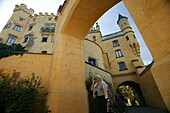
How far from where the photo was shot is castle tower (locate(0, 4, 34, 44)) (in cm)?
1447

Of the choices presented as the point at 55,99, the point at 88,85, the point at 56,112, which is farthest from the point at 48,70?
the point at 88,85

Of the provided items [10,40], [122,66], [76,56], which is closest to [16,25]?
[10,40]

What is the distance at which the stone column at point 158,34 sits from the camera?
2.57 feet

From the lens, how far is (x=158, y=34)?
91cm

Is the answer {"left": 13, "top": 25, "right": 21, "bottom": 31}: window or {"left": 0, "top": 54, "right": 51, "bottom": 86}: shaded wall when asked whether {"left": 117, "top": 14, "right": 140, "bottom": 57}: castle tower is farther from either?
{"left": 13, "top": 25, "right": 21, "bottom": 31}: window

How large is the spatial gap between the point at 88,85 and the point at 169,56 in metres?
4.96

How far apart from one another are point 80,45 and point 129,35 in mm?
14487

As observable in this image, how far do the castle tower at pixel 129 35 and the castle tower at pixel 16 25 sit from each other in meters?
20.8

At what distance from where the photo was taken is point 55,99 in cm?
269

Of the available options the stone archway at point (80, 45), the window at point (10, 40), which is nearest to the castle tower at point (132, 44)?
the stone archway at point (80, 45)

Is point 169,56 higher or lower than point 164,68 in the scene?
higher

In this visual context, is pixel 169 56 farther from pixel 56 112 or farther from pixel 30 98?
pixel 30 98

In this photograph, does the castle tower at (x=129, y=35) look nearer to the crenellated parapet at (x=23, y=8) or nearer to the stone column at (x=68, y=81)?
the stone column at (x=68, y=81)

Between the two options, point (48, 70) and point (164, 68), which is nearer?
point (164, 68)
